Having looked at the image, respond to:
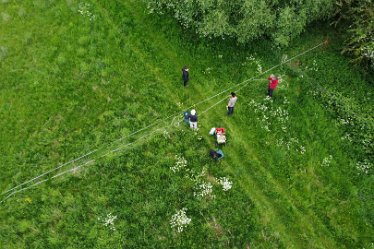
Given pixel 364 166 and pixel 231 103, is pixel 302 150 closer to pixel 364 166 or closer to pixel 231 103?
pixel 364 166

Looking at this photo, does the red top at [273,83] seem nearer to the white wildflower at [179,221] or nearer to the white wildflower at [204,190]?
the white wildflower at [204,190]

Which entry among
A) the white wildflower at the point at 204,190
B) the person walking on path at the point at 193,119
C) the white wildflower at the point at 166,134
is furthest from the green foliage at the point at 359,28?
the white wildflower at the point at 166,134

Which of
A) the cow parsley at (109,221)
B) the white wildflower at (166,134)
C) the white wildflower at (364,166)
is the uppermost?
the white wildflower at (166,134)

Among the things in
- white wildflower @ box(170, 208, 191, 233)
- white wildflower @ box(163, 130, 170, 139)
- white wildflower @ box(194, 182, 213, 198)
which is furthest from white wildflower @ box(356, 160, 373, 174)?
white wildflower @ box(163, 130, 170, 139)

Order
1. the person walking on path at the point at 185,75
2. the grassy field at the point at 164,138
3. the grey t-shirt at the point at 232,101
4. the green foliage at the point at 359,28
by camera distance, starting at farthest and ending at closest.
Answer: the person walking on path at the point at 185,75
the green foliage at the point at 359,28
the grey t-shirt at the point at 232,101
the grassy field at the point at 164,138

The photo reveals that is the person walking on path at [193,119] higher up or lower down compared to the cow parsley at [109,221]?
higher up

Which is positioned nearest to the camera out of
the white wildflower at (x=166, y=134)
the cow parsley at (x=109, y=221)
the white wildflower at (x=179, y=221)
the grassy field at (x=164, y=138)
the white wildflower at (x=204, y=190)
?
the cow parsley at (x=109, y=221)

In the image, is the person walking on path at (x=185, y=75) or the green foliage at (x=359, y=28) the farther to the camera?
the person walking on path at (x=185, y=75)

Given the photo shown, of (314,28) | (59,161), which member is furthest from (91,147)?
(314,28)
